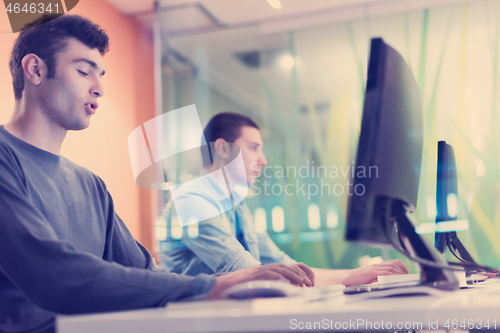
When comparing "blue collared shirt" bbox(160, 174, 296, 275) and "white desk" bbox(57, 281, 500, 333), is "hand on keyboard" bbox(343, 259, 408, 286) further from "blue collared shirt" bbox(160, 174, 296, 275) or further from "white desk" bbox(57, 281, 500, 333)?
"white desk" bbox(57, 281, 500, 333)

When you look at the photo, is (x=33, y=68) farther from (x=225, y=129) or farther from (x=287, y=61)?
(x=287, y=61)

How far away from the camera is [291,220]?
306 cm

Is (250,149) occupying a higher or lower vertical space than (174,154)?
lower

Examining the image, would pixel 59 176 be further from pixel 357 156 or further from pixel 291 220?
pixel 291 220

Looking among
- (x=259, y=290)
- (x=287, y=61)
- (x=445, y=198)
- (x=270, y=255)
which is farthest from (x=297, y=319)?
(x=287, y=61)

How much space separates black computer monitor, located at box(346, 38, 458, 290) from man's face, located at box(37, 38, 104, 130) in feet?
2.60

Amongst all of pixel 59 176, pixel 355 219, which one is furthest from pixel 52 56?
pixel 355 219

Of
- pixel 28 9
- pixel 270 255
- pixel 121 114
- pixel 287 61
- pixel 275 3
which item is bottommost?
pixel 270 255

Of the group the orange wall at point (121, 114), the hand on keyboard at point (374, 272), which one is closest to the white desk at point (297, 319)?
the hand on keyboard at point (374, 272)

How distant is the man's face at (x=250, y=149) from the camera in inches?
74.7

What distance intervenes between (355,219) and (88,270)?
1.40ft

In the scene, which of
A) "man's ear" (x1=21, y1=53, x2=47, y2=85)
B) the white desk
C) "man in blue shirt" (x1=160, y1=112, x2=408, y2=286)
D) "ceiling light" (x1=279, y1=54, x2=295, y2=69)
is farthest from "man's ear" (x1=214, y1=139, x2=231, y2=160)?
"ceiling light" (x1=279, y1=54, x2=295, y2=69)

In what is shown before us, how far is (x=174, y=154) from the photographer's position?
3.15 m

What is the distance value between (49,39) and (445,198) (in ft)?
3.82
